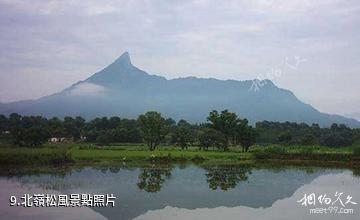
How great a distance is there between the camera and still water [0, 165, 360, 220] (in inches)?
569

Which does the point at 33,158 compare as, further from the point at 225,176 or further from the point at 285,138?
the point at 285,138

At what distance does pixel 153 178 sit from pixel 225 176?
4.21 meters

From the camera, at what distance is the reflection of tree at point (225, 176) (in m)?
22.1

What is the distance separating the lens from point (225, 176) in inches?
1011

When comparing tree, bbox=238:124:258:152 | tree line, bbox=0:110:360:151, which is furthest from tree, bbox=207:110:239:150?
tree, bbox=238:124:258:152

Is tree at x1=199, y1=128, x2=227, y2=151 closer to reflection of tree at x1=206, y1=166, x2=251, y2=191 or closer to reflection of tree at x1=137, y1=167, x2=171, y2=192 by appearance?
reflection of tree at x1=206, y1=166, x2=251, y2=191

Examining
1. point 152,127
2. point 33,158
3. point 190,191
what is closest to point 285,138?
point 152,127

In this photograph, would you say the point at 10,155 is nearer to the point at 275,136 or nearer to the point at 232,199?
the point at 232,199

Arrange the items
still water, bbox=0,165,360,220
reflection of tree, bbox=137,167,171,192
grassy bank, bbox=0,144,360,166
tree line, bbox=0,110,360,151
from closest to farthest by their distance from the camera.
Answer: still water, bbox=0,165,360,220
reflection of tree, bbox=137,167,171,192
grassy bank, bbox=0,144,360,166
tree line, bbox=0,110,360,151

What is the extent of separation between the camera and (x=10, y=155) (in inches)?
1050

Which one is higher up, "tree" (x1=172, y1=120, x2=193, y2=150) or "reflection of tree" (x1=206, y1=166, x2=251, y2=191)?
"tree" (x1=172, y1=120, x2=193, y2=150)

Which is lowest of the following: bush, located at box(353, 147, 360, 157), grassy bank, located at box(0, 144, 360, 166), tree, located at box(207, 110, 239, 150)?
grassy bank, located at box(0, 144, 360, 166)

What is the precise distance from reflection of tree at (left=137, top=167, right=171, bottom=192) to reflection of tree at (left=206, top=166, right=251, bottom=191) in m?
2.33

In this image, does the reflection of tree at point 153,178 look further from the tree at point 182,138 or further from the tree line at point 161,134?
the tree at point 182,138
